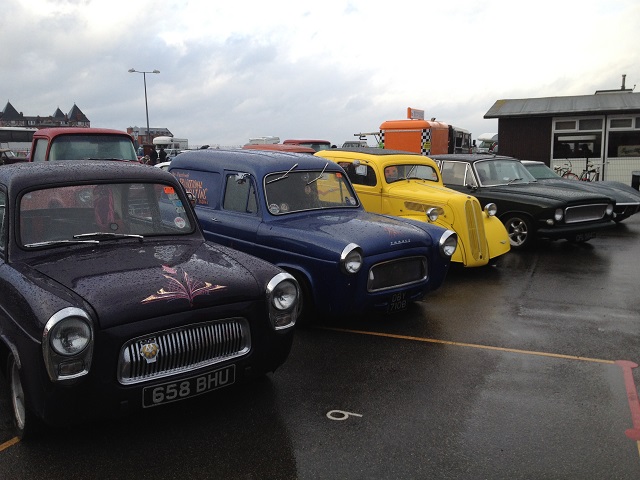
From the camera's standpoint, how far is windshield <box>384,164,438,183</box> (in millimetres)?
8719

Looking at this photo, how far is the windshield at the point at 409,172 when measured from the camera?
28.6 feet

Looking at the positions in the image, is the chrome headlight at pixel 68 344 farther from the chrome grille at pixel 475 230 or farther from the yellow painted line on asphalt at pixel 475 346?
the chrome grille at pixel 475 230

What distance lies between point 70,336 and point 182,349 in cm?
64

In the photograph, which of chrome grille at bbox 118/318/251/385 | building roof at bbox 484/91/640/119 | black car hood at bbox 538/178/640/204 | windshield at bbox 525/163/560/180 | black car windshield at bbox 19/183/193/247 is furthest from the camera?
building roof at bbox 484/91/640/119

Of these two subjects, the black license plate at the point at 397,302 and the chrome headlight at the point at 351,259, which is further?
the black license plate at the point at 397,302

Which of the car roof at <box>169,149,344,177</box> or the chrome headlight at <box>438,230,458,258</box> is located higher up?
the car roof at <box>169,149,344,177</box>

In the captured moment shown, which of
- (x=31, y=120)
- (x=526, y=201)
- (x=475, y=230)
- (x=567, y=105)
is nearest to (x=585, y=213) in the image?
(x=526, y=201)

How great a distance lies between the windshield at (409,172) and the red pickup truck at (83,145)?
526 centimetres

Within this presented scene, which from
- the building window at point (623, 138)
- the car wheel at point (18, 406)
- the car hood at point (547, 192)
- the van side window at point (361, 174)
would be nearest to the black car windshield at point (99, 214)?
the car wheel at point (18, 406)

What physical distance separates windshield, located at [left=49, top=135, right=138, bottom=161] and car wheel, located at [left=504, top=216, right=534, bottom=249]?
7.15 meters

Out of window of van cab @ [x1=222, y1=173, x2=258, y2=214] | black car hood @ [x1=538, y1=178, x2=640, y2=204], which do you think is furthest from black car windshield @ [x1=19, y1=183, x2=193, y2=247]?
black car hood @ [x1=538, y1=178, x2=640, y2=204]

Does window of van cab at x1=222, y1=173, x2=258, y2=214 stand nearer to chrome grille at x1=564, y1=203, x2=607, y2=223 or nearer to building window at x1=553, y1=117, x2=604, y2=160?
chrome grille at x1=564, y1=203, x2=607, y2=223

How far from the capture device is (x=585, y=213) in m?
10.4

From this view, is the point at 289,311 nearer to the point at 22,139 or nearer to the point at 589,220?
the point at 589,220
